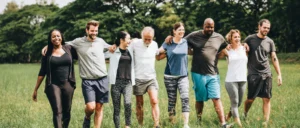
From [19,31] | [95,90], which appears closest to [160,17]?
[19,31]

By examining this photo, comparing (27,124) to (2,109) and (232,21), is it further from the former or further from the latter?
(232,21)

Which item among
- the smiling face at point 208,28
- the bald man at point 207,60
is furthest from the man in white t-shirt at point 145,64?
the smiling face at point 208,28

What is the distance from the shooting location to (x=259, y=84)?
24.4 feet

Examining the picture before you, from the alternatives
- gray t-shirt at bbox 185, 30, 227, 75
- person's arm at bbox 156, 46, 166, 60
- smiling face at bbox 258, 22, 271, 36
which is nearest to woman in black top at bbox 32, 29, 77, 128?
person's arm at bbox 156, 46, 166, 60

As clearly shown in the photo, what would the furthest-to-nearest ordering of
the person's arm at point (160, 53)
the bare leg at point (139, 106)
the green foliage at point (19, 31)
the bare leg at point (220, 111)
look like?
1. the green foliage at point (19, 31)
2. the bare leg at point (139, 106)
3. the person's arm at point (160, 53)
4. the bare leg at point (220, 111)

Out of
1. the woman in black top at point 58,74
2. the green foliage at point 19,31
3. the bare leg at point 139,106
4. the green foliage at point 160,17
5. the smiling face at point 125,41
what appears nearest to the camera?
the woman in black top at point 58,74

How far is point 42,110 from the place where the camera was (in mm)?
10109

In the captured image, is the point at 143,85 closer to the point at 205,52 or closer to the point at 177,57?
the point at 177,57

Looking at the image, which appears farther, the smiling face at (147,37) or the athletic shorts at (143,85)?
the athletic shorts at (143,85)

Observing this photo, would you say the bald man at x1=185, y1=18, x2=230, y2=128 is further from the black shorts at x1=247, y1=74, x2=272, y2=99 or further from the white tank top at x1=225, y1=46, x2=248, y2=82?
the black shorts at x1=247, y1=74, x2=272, y2=99

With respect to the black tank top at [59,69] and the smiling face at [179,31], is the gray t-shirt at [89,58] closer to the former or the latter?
the black tank top at [59,69]

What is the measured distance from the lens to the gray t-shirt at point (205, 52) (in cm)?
718

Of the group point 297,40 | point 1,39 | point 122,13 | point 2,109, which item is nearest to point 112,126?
point 2,109

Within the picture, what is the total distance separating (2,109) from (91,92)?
484 centimetres
